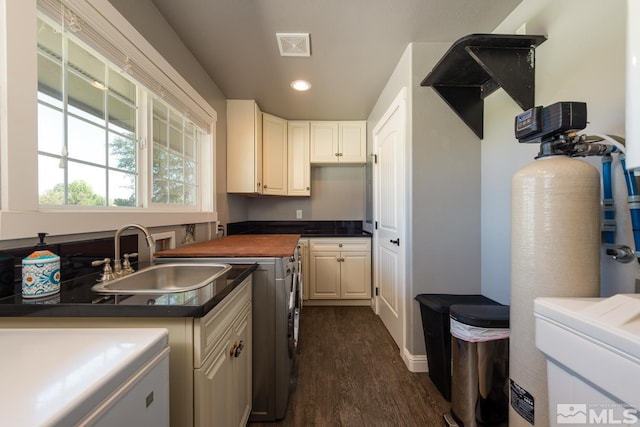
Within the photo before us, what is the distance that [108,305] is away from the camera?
2.40ft

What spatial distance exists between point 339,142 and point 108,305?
2.83 metres

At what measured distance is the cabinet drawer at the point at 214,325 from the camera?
78 centimetres

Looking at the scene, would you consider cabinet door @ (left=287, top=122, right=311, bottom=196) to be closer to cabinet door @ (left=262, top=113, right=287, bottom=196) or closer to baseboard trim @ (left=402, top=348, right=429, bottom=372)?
cabinet door @ (left=262, top=113, right=287, bottom=196)

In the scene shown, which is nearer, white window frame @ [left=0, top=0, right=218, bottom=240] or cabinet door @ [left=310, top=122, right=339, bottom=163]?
white window frame @ [left=0, top=0, right=218, bottom=240]

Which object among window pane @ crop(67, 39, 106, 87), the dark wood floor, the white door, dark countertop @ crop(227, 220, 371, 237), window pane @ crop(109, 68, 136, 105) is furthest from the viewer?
dark countertop @ crop(227, 220, 371, 237)

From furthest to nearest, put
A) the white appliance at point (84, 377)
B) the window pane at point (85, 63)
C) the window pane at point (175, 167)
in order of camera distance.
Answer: the window pane at point (175, 167) < the window pane at point (85, 63) < the white appliance at point (84, 377)

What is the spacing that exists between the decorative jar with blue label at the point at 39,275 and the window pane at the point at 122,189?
1.61ft

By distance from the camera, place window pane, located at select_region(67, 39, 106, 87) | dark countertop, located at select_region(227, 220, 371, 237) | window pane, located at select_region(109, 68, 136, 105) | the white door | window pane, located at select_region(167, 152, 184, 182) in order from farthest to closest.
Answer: dark countertop, located at select_region(227, 220, 371, 237) → the white door → window pane, located at select_region(167, 152, 184, 182) → window pane, located at select_region(109, 68, 136, 105) → window pane, located at select_region(67, 39, 106, 87)

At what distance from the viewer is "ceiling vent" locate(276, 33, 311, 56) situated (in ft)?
5.30

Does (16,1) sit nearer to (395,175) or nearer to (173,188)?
(173,188)

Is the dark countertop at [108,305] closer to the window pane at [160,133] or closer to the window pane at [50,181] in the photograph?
the window pane at [50,181]

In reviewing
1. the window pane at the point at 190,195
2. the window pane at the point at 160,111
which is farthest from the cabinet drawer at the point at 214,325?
the window pane at the point at 160,111

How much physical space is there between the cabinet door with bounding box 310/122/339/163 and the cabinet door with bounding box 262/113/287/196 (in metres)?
0.36

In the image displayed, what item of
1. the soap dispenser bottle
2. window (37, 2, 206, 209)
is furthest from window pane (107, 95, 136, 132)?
the soap dispenser bottle
